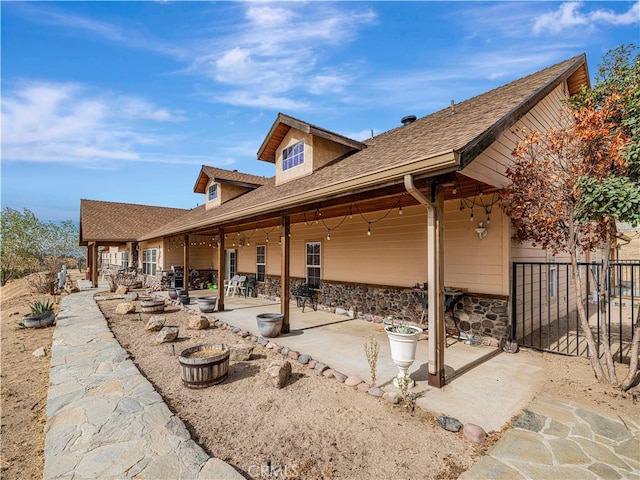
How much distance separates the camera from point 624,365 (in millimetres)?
4902

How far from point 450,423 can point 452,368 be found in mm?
1751

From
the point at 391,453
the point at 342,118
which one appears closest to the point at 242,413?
the point at 391,453

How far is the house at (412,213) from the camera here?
13.4 ft

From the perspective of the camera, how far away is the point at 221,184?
1484 cm

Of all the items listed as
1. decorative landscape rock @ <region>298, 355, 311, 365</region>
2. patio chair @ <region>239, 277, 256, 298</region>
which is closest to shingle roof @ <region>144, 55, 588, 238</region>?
decorative landscape rock @ <region>298, 355, 311, 365</region>

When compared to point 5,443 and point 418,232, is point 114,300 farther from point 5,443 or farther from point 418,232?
point 418,232

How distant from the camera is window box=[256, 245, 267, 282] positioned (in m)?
12.8

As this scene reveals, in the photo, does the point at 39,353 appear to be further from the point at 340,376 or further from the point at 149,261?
the point at 149,261

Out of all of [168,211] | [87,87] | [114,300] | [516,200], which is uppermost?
[87,87]

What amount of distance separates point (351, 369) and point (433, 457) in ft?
6.88

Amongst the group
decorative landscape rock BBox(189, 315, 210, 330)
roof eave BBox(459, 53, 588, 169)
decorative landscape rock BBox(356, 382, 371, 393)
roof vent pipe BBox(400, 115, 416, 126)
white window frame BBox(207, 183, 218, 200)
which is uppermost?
roof vent pipe BBox(400, 115, 416, 126)

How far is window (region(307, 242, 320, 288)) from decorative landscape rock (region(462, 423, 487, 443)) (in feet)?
23.7

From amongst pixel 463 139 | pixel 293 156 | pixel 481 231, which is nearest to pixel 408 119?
pixel 293 156

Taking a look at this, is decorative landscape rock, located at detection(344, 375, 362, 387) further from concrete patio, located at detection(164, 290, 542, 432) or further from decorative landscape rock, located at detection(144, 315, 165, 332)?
decorative landscape rock, located at detection(144, 315, 165, 332)
